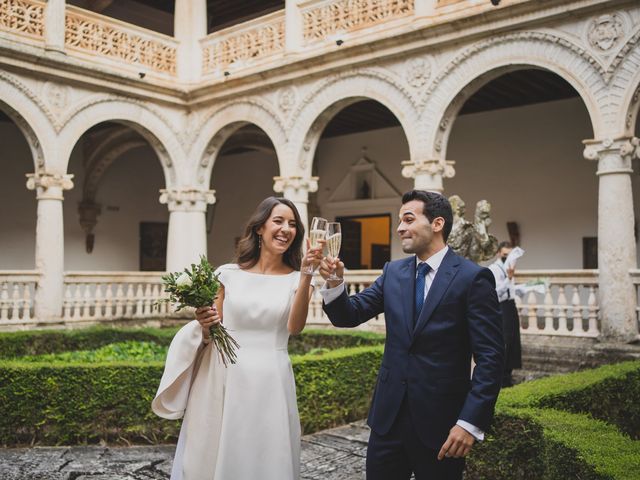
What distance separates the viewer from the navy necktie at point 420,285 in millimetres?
2482

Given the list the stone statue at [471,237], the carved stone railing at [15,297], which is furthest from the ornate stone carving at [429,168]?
the carved stone railing at [15,297]

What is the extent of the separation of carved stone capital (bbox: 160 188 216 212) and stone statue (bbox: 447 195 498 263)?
25.1ft

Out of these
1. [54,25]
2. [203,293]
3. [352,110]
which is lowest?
[203,293]

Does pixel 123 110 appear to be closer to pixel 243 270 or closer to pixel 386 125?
pixel 386 125

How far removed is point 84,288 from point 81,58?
477cm

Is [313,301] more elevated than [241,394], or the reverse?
[241,394]

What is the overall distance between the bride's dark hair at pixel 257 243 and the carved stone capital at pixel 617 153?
6.67 metres

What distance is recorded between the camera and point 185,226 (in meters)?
13.1

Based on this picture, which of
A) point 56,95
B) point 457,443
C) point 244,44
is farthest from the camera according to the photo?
point 244,44

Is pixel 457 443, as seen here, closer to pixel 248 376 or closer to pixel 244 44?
pixel 248 376

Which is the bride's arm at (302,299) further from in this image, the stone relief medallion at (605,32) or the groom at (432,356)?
the stone relief medallion at (605,32)

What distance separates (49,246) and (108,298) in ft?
5.61

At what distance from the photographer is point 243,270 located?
119 inches

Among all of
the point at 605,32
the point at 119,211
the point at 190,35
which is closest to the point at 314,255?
the point at 605,32
